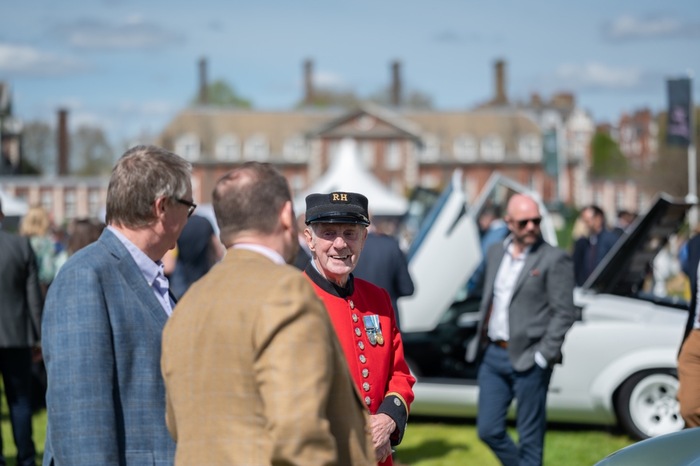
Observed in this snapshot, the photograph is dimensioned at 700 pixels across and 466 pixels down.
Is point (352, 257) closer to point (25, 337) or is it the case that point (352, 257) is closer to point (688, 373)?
point (688, 373)

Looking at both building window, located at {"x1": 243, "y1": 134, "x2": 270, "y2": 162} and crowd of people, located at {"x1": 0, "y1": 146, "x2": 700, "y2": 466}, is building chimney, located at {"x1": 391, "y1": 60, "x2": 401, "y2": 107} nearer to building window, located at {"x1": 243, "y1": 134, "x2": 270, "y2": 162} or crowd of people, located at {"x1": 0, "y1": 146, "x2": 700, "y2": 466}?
building window, located at {"x1": 243, "y1": 134, "x2": 270, "y2": 162}

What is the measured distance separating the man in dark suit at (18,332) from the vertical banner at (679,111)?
54.8 feet

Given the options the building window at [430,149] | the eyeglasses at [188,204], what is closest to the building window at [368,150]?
the building window at [430,149]

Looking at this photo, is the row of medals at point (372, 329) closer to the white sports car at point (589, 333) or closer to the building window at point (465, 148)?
the white sports car at point (589, 333)

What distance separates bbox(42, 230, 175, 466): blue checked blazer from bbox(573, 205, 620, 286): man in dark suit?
11372mm

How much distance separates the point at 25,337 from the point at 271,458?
503 cm

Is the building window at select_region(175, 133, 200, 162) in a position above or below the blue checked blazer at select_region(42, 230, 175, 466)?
above

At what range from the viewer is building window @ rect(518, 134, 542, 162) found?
88.8 meters

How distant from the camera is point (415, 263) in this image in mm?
9508

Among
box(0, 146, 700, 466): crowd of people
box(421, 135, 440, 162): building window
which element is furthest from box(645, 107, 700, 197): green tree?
box(0, 146, 700, 466): crowd of people

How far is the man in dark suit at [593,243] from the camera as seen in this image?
13727mm

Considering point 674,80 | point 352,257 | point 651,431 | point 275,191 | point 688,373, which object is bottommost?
point 651,431

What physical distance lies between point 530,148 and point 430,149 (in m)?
9.24

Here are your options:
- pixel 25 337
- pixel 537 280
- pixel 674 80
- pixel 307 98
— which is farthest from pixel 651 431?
pixel 307 98
